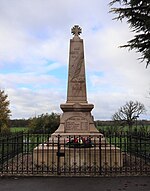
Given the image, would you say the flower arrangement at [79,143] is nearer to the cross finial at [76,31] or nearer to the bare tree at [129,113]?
the cross finial at [76,31]

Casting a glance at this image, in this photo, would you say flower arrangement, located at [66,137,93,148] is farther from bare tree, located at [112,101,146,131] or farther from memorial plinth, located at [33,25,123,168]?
bare tree, located at [112,101,146,131]

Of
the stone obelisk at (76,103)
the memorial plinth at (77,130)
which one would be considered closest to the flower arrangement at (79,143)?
the memorial plinth at (77,130)

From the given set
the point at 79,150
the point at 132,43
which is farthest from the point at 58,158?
the point at 132,43

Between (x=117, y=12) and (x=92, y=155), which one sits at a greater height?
(x=117, y=12)

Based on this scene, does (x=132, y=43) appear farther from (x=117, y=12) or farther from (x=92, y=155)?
(x=92, y=155)

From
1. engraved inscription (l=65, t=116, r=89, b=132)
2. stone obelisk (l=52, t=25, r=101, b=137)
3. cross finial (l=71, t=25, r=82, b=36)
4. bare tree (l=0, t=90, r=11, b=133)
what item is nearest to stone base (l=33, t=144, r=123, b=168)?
stone obelisk (l=52, t=25, r=101, b=137)

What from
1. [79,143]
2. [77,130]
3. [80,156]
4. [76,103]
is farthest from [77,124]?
[80,156]

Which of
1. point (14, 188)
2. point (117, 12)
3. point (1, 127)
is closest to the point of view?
point (14, 188)

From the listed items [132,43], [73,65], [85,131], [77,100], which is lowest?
[85,131]

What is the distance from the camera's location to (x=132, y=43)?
13.2 meters

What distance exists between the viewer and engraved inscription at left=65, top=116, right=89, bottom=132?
12594mm

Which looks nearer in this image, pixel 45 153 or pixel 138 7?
pixel 45 153

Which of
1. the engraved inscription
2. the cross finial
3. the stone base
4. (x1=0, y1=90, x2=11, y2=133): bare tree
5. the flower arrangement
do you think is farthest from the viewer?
(x1=0, y1=90, x2=11, y2=133): bare tree

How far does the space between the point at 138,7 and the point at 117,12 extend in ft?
3.07
